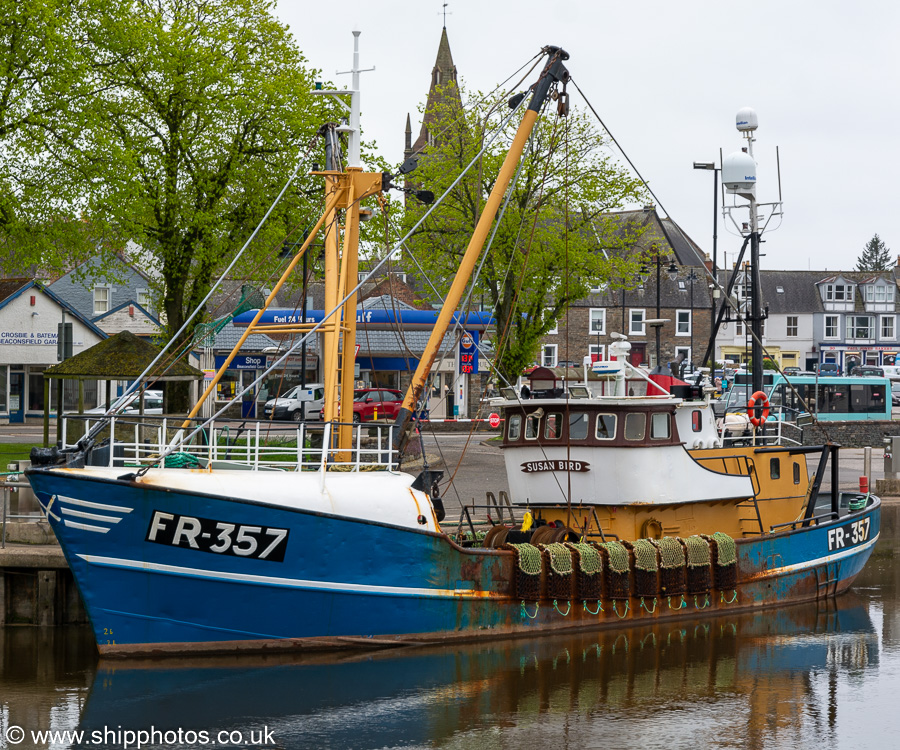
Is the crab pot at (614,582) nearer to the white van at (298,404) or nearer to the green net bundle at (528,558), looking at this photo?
the green net bundle at (528,558)

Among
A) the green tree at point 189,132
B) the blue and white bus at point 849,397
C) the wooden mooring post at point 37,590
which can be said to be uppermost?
the green tree at point 189,132

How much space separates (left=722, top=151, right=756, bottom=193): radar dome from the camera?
24.0 metres

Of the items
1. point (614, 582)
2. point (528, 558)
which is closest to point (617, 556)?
point (614, 582)

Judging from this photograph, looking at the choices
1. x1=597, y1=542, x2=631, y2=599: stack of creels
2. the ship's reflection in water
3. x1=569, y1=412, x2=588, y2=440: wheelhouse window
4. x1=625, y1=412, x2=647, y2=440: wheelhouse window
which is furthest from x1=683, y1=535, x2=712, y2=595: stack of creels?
x1=569, y1=412, x2=588, y2=440: wheelhouse window

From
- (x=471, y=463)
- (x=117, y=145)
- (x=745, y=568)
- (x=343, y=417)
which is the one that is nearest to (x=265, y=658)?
(x=343, y=417)

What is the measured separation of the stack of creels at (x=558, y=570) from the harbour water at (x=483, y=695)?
0.75m

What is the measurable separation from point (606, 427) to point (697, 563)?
2.72 meters

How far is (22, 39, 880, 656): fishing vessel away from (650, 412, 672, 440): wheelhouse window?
5 cm

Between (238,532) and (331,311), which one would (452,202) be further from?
(238,532)

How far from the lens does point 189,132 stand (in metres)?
31.9

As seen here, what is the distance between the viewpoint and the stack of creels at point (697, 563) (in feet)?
62.1

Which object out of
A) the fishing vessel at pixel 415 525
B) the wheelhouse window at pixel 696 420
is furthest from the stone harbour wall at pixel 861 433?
the wheelhouse window at pixel 696 420

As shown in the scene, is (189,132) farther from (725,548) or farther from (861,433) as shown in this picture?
(861,433)

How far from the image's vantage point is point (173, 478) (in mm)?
15422
